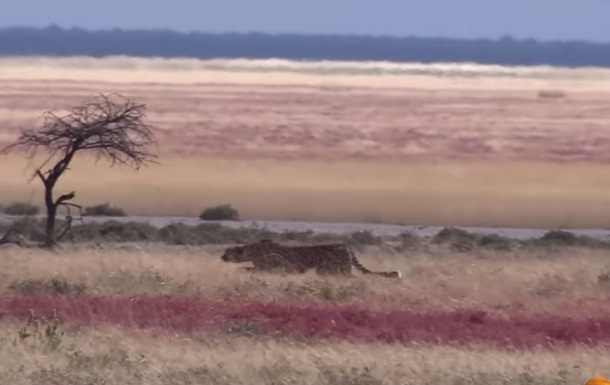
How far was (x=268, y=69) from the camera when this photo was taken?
118000 millimetres

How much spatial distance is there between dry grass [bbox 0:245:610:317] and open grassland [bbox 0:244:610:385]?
35 millimetres

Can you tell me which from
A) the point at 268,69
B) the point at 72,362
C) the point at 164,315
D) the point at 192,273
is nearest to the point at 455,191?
the point at 192,273

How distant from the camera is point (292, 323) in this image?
49.0 feet

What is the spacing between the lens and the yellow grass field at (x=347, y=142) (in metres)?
39.9

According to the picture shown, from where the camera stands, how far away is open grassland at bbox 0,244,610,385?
12281mm

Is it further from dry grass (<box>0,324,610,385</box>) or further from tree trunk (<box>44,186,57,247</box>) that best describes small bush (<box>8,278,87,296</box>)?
tree trunk (<box>44,186,57,247</box>)

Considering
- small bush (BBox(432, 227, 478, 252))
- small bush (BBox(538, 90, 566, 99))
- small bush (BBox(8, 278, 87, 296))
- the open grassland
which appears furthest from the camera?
small bush (BBox(538, 90, 566, 99))

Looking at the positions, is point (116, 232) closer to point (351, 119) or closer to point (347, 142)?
point (347, 142)

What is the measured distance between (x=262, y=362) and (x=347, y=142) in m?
50.2

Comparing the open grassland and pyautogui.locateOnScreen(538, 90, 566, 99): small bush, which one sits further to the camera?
pyautogui.locateOnScreen(538, 90, 566, 99): small bush

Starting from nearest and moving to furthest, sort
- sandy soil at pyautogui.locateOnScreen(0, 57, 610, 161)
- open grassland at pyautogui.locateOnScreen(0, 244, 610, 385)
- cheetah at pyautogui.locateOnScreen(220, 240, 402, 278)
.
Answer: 1. open grassland at pyautogui.locateOnScreen(0, 244, 610, 385)
2. cheetah at pyautogui.locateOnScreen(220, 240, 402, 278)
3. sandy soil at pyautogui.locateOnScreen(0, 57, 610, 161)

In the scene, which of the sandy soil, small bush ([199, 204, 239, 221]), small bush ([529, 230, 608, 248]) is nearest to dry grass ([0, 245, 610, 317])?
small bush ([529, 230, 608, 248])

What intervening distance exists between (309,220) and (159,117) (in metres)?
38.0

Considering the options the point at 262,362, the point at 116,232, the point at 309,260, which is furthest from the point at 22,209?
the point at 262,362
